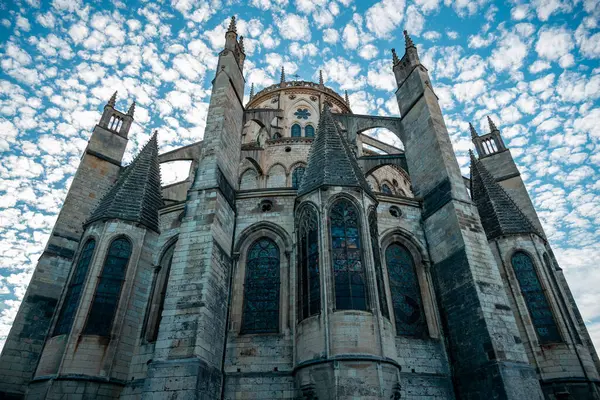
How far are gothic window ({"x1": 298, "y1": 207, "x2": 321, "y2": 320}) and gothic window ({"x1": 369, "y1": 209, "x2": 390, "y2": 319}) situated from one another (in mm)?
1600

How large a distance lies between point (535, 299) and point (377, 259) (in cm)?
597

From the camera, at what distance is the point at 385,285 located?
1151 centimetres

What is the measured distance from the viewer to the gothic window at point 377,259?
10.3 meters

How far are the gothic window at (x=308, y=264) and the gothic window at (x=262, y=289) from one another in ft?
3.59

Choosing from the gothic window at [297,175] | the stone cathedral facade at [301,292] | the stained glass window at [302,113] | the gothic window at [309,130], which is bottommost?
the stone cathedral facade at [301,292]

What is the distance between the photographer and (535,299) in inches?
505

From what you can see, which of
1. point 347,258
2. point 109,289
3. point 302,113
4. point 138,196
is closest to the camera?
point 347,258

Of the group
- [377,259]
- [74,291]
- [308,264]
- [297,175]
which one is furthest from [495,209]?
[74,291]

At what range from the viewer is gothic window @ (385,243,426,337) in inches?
445

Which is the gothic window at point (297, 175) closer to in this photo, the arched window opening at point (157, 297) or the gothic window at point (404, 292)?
the gothic window at point (404, 292)

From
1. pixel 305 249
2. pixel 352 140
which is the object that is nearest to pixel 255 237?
pixel 305 249

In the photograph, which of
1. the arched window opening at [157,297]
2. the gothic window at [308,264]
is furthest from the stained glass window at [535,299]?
the arched window opening at [157,297]

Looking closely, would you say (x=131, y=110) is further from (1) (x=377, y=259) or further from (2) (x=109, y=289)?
(1) (x=377, y=259)

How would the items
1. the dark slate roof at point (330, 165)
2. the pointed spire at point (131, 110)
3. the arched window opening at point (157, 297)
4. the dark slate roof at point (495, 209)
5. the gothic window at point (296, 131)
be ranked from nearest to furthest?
1. the arched window opening at point (157, 297)
2. the dark slate roof at point (330, 165)
3. the dark slate roof at point (495, 209)
4. the pointed spire at point (131, 110)
5. the gothic window at point (296, 131)
